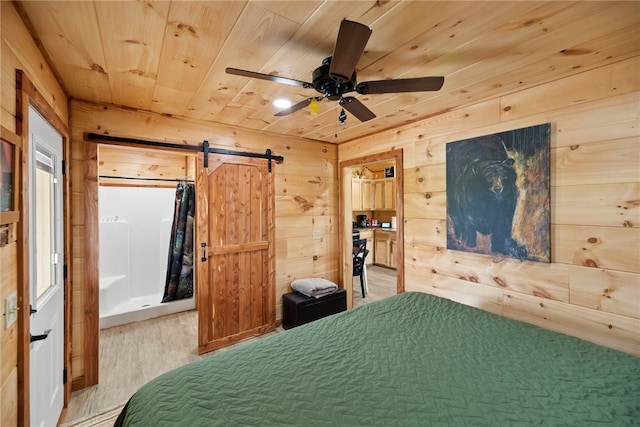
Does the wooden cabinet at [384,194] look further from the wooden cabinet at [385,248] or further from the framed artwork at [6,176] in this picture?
the framed artwork at [6,176]

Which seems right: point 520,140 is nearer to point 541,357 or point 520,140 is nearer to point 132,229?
point 541,357

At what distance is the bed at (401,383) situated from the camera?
1.01 meters

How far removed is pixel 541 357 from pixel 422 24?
1.70 m

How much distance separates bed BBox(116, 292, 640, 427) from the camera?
39.6 inches

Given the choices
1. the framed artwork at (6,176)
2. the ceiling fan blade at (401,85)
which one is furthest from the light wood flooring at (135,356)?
the ceiling fan blade at (401,85)

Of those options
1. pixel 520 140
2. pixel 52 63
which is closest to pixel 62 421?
pixel 52 63

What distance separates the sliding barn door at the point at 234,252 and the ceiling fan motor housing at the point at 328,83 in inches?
66.5

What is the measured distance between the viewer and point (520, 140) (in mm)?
2033

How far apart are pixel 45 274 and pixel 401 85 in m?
2.33

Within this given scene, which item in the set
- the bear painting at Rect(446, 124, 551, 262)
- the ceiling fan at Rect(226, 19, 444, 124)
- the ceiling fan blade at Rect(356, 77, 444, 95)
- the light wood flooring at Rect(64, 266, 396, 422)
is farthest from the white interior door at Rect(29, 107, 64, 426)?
Answer: the bear painting at Rect(446, 124, 551, 262)

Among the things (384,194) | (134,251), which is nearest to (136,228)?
(134,251)

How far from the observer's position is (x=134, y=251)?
3869 millimetres

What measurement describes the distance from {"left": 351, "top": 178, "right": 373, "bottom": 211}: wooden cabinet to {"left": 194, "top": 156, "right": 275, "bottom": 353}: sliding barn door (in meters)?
3.60

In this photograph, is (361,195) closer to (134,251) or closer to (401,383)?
(134,251)
